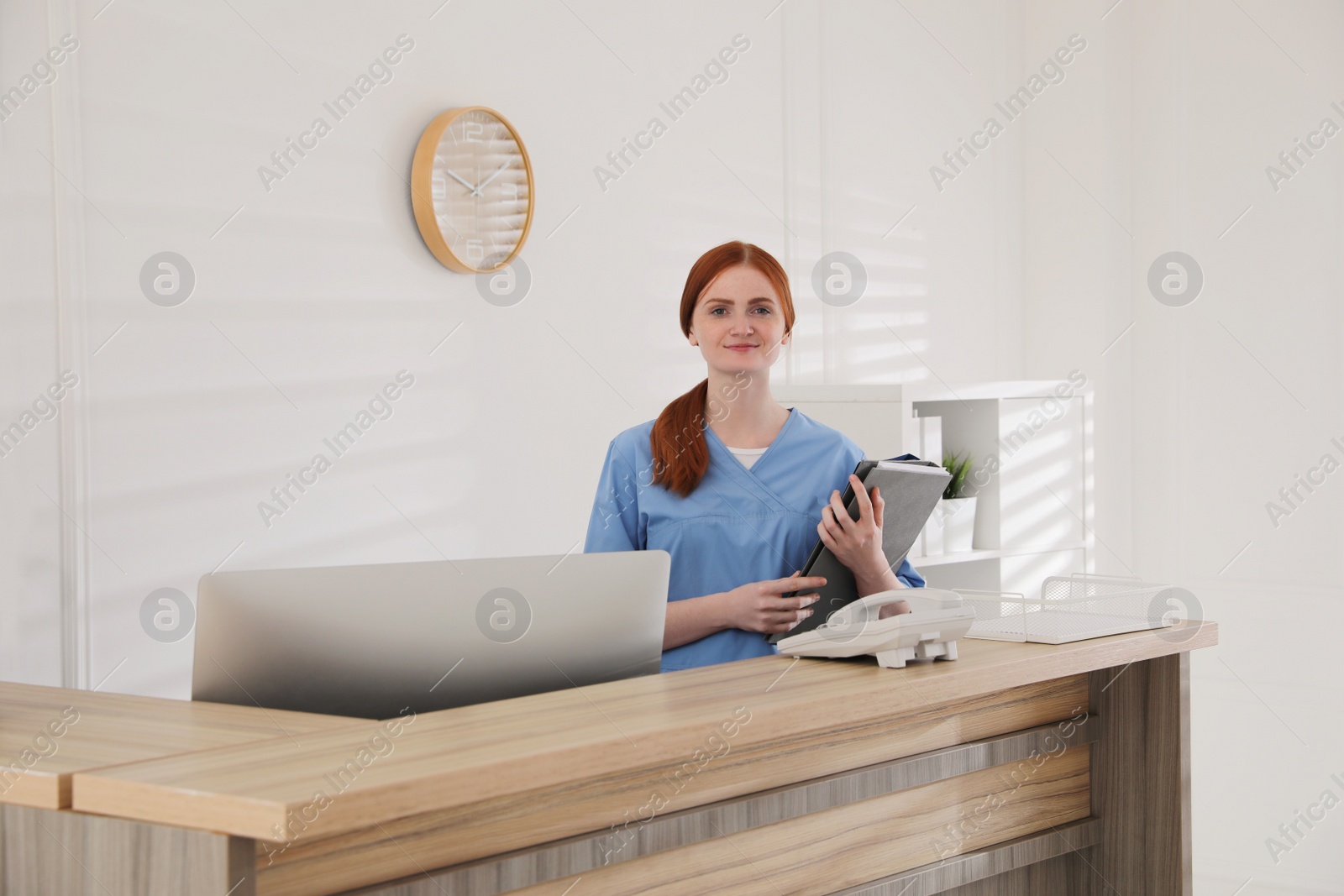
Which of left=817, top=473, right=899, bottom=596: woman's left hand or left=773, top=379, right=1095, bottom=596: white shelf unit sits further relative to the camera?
left=773, top=379, right=1095, bottom=596: white shelf unit

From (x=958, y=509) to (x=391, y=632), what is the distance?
245cm

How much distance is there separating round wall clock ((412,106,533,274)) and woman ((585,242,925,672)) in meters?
0.85

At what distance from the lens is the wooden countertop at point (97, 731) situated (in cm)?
110

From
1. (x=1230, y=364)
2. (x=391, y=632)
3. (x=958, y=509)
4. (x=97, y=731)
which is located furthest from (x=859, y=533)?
(x=1230, y=364)

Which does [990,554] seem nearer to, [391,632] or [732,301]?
[732,301]

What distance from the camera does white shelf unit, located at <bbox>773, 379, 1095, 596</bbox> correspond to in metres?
3.45

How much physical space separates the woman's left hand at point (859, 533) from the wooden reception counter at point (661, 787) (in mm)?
261

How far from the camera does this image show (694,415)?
220 centimetres

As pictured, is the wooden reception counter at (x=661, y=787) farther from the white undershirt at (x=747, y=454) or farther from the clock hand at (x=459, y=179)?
the clock hand at (x=459, y=179)

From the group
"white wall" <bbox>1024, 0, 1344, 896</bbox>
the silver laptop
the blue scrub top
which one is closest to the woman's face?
the blue scrub top

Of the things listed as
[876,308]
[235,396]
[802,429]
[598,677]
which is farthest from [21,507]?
[876,308]

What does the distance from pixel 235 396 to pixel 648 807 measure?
1539 millimetres

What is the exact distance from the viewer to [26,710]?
1462mm

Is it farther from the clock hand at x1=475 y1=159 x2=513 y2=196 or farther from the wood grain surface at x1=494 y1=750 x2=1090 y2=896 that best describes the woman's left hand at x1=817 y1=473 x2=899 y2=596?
the clock hand at x1=475 y1=159 x2=513 y2=196
